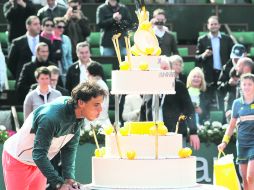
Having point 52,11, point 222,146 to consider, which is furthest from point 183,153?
point 52,11

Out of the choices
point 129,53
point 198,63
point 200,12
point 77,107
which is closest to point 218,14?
point 200,12

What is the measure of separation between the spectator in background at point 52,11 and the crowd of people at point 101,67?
1cm

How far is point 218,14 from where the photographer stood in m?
22.4

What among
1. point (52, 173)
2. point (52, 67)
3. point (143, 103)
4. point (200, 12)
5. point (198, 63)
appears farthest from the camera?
point (200, 12)

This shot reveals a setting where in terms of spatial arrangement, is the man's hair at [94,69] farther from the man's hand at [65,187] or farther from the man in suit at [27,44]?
the man's hand at [65,187]

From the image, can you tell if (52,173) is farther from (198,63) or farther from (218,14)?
(218,14)

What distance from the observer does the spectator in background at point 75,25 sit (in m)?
18.2

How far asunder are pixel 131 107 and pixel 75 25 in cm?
365

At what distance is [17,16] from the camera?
721 inches

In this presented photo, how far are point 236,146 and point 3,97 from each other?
4.06 metres

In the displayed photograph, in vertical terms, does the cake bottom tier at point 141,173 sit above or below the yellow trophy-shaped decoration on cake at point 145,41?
below

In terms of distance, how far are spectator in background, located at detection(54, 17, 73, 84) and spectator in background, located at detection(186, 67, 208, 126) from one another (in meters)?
2.28

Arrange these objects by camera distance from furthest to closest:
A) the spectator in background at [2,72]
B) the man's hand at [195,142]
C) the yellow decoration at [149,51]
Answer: the spectator in background at [2,72] < the man's hand at [195,142] < the yellow decoration at [149,51]

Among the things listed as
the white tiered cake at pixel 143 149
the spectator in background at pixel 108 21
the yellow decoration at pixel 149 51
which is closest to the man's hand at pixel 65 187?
the white tiered cake at pixel 143 149
